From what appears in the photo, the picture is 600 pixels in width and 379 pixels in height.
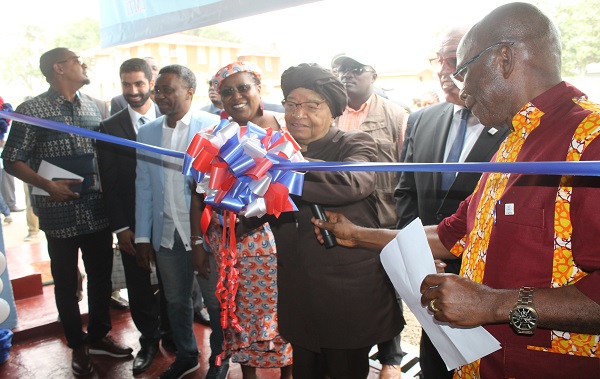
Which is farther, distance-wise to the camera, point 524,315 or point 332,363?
point 332,363

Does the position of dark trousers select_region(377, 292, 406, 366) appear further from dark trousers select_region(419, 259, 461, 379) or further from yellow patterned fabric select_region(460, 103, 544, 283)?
yellow patterned fabric select_region(460, 103, 544, 283)

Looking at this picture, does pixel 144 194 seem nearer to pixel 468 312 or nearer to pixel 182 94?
pixel 182 94

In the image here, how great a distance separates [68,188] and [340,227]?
224cm

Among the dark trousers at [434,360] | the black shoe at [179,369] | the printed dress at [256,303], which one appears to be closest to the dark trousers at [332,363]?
the printed dress at [256,303]

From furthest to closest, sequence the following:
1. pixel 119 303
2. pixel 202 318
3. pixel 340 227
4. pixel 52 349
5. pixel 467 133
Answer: pixel 119 303, pixel 202 318, pixel 52 349, pixel 467 133, pixel 340 227

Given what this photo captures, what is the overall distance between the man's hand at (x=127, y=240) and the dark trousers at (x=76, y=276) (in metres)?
0.24

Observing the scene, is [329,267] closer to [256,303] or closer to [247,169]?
[256,303]

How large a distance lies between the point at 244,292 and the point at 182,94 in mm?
1411

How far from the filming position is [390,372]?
311 cm

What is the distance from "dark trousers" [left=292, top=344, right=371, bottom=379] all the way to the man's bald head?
134 cm

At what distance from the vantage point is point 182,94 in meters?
3.08

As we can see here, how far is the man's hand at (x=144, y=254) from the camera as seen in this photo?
3193 millimetres

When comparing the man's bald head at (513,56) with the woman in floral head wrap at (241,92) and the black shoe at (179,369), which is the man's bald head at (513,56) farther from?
the black shoe at (179,369)

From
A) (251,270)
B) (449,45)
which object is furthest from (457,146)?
(251,270)
